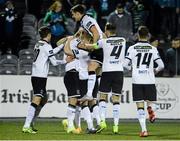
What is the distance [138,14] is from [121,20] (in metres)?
1.18

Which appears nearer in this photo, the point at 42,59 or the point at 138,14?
the point at 42,59

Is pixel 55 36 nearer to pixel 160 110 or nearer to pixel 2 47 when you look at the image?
pixel 2 47

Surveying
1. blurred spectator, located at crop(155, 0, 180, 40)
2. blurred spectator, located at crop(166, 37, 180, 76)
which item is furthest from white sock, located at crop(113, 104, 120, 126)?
blurred spectator, located at crop(155, 0, 180, 40)

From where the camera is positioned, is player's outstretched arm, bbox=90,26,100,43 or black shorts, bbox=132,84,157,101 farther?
black shorts, bbox=132,84,157,101

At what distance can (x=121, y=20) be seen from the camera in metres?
20.8

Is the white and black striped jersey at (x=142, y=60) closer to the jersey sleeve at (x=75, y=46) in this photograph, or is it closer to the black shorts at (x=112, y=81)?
the black shorts at (x=112, y=81)

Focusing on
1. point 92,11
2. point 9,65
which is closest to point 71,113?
point 9,65

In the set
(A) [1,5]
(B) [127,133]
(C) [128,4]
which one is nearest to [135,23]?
(C) [128,4]

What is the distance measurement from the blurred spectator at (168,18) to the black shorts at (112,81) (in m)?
8.12

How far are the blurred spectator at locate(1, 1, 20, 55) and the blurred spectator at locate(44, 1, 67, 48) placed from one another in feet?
3.14

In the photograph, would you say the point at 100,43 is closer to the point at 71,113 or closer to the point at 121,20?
the point at 71,113

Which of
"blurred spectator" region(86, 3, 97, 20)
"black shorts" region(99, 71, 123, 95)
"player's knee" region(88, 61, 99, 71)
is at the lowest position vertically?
"black shorts" region(99, 71, 123, 95)

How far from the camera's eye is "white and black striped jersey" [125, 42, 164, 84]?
13719 mm

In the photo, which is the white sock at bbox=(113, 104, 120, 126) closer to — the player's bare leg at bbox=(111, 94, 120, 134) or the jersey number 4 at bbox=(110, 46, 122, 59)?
the player's bare leg at bbox=(111, 94, 120, 134)
